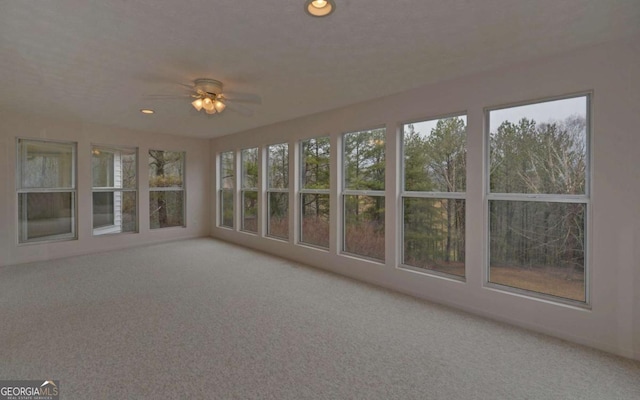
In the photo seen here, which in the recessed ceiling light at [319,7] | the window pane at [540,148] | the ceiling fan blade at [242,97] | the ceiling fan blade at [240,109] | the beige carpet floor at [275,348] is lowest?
the beige carpet floor at [275,348]

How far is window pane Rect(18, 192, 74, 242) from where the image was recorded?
482cm

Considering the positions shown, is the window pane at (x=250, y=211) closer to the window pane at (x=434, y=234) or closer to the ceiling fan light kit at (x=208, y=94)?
the ceiling fan light kit at (x=208, y=94)

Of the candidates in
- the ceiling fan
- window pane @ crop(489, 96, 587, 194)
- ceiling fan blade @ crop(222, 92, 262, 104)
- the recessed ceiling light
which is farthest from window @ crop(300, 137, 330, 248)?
the recessed ceiling light

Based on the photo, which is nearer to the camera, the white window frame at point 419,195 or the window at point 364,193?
the white window frame at point 419,195

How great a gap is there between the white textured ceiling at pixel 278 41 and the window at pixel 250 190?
106 inches

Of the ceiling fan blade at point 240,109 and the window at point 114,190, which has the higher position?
the ceiling fan blade at point 240,109

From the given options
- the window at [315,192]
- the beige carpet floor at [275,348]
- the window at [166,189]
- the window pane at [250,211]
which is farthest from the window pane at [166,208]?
the window at [315,192]

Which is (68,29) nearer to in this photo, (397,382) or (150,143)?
(397,382)

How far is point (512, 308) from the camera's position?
277cm

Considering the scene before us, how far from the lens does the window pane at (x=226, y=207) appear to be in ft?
22.2

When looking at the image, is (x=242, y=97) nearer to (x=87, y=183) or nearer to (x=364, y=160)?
(x=364, y=160)

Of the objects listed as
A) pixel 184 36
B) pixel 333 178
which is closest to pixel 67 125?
pixel 184 36

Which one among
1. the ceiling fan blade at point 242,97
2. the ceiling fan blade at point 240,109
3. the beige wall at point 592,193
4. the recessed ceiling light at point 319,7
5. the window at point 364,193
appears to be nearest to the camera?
the recessed ceiling light at point 319,7

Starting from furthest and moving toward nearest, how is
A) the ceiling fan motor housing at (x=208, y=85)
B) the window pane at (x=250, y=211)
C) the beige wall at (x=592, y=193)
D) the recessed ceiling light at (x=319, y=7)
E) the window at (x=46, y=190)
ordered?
the window pane at (x=250, y=211), the window at (x=46, y=190), the ceiling fan motor housing at (x=208, y=85), the beige wall at (x=592, y=193), the recessed ceiling light at (x=319, y=7)
